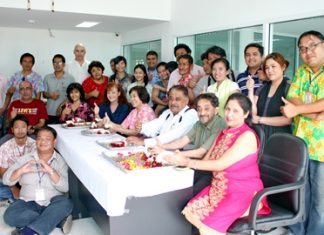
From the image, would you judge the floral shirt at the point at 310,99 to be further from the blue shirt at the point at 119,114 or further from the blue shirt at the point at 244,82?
the blue shirt at the point at 119,114

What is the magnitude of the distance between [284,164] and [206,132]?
62cm

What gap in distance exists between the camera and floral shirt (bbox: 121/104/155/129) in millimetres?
3295

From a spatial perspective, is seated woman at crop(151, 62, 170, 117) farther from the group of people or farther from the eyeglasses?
the eyeglasses

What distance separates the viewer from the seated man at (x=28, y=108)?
12.6 feet

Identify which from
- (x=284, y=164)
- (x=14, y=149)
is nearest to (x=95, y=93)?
(x=14, y=149)

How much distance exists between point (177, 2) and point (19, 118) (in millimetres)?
3514

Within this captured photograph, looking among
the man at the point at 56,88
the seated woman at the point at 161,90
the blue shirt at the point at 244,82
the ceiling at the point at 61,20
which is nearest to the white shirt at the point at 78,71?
the man at the point at 56,88

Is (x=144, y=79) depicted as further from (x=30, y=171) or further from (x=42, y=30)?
(x=42, y=30)

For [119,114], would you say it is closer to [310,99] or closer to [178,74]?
[178,74]

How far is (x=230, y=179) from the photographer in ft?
6.30

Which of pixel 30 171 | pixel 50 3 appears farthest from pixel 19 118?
pixel 50 3

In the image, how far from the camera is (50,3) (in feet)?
16.7

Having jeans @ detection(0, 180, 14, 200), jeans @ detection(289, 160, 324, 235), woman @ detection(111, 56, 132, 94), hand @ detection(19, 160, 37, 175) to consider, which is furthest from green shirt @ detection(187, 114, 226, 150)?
woman @ detection(111, 56, 132, 94)

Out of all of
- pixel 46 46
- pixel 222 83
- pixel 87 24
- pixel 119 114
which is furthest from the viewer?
pixel 46 46
